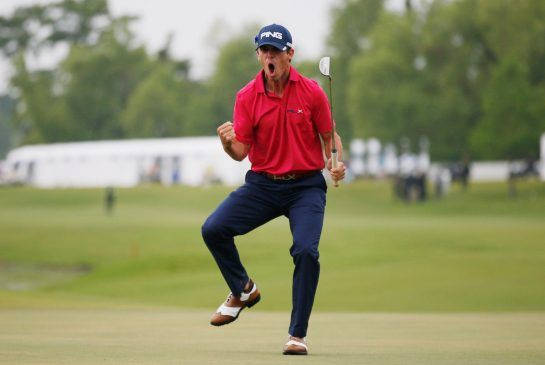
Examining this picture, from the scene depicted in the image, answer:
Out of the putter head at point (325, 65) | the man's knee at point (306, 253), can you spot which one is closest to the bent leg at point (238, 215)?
the man's knee at point (306, 253)

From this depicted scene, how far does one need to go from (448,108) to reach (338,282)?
60.8m

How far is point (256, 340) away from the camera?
11.1 m

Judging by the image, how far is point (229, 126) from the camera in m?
10.1

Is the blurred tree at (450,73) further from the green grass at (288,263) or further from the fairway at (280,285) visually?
the green grass at (288,263)

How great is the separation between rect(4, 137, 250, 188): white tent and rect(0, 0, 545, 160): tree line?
36.1 ft

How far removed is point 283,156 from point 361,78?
8596 cm

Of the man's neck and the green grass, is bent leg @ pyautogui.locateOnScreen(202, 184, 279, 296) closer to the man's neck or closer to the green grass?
the man's neck

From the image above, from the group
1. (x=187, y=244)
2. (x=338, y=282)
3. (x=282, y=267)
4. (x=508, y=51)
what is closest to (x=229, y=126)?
(x=338, y=282)

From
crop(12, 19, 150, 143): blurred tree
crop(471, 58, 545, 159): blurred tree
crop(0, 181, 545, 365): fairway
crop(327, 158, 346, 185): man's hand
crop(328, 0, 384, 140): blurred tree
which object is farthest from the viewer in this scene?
crop(12, 19, 150, 143): blurred tree

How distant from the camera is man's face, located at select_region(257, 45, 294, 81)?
1005 cm

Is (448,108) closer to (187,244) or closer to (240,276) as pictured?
(187,244)

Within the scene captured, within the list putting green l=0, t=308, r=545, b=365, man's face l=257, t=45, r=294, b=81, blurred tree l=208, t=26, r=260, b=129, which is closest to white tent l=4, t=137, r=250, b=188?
blurred tree l=208, t=26, r=260, b=129

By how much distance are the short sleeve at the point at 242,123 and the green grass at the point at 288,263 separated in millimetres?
9310

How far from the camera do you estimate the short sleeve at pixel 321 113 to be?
10.2 meters
